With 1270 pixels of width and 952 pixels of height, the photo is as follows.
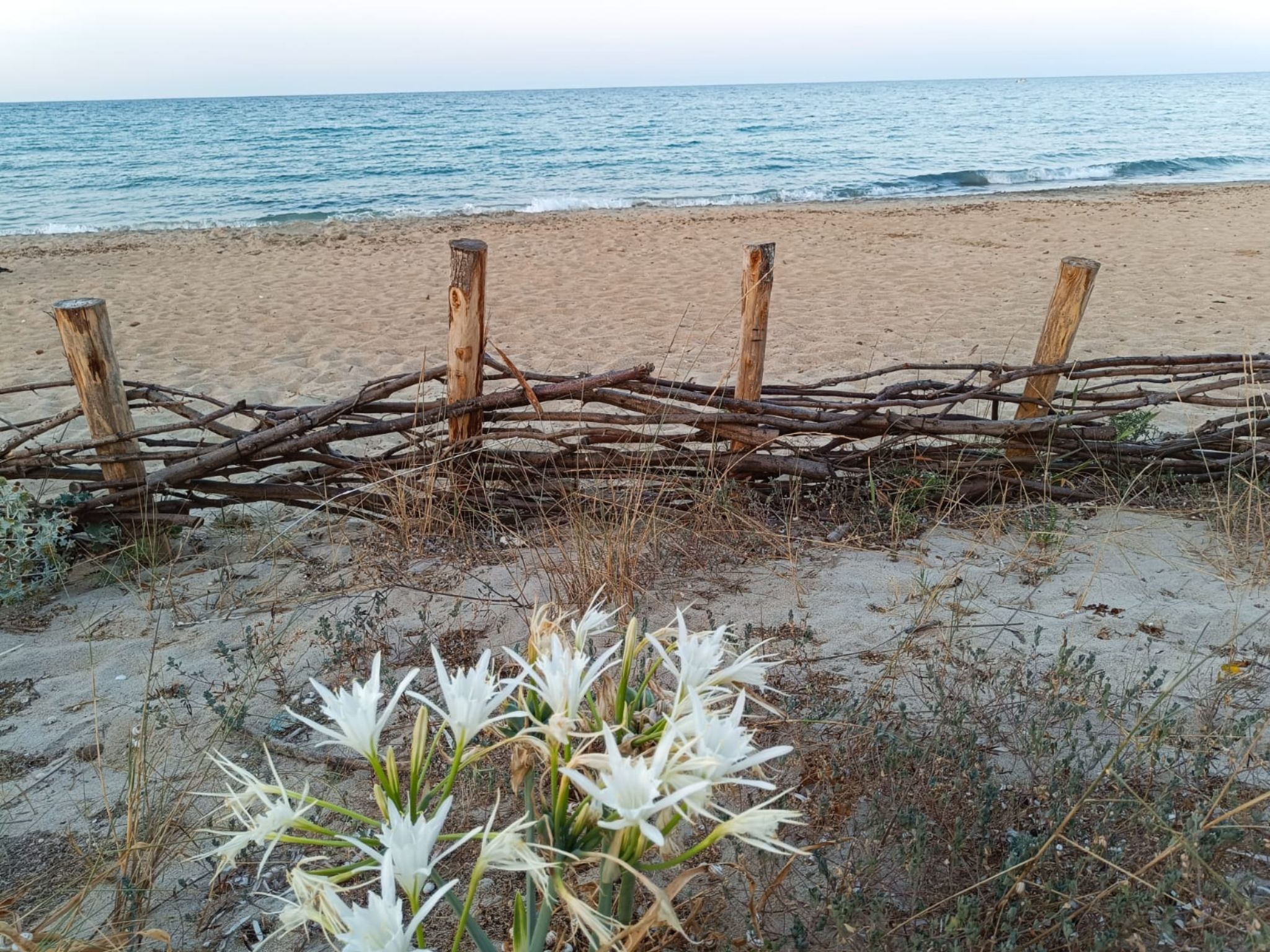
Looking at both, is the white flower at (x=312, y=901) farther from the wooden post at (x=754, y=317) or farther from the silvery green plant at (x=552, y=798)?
the wooden post at (x=754, y=317)

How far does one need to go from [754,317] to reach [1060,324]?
1.14 meters

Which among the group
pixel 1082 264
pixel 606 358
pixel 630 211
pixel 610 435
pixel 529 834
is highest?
pixel 1082 264

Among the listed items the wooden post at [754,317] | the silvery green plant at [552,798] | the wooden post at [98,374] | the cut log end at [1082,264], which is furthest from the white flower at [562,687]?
the cut log end at [1082,264]

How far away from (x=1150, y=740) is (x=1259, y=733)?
0.71ft

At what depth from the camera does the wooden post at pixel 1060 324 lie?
323 cm

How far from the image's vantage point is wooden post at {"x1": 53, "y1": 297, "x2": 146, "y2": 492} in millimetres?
3072

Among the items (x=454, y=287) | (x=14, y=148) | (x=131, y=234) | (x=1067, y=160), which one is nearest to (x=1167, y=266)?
(x=454, y=287)

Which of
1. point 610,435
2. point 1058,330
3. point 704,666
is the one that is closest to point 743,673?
point 704,666

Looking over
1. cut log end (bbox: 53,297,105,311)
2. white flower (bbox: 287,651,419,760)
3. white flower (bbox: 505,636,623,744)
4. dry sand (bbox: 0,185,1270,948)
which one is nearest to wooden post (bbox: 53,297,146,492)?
cut log end (bbox: 53,297,105,311)

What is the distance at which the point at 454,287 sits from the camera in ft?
10.2

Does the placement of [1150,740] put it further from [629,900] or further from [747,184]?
[747,184]

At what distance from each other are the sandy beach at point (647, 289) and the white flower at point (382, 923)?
3171 millimetres

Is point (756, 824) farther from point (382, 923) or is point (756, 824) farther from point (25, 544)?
point (25, 544)

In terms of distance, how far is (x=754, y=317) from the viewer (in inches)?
128
